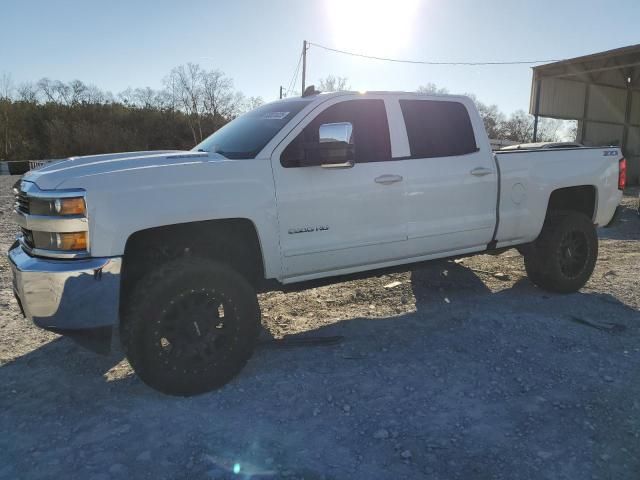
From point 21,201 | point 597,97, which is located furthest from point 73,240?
point 597,97

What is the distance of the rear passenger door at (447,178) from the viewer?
417 centimetres

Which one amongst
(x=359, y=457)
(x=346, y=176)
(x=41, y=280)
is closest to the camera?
(x=359, y=457)

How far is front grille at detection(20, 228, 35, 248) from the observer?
3.14 meters

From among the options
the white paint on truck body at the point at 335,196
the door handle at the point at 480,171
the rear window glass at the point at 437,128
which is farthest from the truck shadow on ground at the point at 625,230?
the rear window glass at the point at 437,128

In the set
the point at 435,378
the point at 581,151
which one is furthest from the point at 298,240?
the point at 581,151

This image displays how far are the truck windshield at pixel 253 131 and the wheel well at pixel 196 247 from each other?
0.57m

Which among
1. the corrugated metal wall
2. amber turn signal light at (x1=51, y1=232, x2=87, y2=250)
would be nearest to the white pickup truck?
amber turn signal light at (x1=51, y1=232, x2=87, y2=250)

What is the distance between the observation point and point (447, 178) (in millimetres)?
4297

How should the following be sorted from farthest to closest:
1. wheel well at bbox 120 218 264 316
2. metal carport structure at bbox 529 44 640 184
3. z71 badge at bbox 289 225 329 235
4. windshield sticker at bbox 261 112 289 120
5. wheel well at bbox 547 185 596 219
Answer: metal carport structure at bbox 529 44 640 184
wheel well at bbox 547 185 596 219
windshield sticker at bbox 261 112 289 120
z71 badge at bbox 289 225 329 235
wheel well at bbox 120 218 264 316

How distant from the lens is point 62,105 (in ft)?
185

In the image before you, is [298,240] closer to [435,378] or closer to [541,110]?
[435,378]

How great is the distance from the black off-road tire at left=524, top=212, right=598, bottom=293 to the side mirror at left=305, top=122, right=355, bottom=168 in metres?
2.78

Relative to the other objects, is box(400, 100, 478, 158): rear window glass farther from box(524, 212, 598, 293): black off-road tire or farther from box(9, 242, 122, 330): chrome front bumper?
box(9, 242, 122, 330): chrome front bumper

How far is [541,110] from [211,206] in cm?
2100
